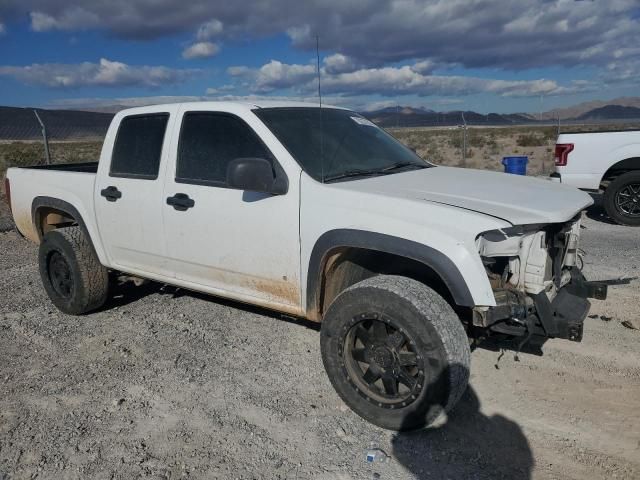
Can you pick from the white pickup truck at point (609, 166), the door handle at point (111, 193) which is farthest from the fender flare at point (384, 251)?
the white pickup truck at point (609, 166)

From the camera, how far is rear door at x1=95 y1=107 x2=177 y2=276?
4223 mm

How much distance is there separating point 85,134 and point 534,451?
46.1 feet

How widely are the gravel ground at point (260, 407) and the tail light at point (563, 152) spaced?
3821mm

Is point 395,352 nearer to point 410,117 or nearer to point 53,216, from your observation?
point 53,216

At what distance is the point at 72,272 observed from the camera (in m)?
4.93

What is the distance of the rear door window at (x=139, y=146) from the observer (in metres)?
4.28

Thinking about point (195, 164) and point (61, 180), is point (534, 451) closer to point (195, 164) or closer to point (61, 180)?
point (195, 164)


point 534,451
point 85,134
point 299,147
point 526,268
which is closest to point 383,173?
point 299,147

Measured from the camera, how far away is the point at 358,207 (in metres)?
3.18

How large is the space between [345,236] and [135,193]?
2.03m

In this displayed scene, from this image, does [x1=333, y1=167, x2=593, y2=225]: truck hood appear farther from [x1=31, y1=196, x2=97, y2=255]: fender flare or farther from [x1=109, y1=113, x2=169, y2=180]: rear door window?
[x1=31, y1=196, x2=97, y2=255]: fender flare

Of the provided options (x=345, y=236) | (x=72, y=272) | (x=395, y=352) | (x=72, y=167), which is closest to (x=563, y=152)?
(x=345, y=236)

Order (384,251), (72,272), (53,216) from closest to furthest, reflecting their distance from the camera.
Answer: (384,251) → (72,272) → (53,216)

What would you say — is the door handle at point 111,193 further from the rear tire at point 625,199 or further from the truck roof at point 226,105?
the rear tire at point 625,199
